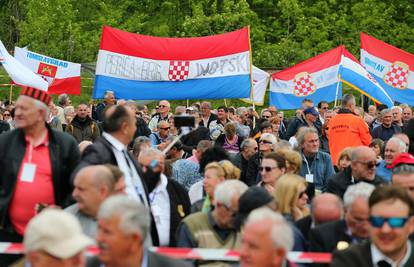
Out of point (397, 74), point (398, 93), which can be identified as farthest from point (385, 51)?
point (398, 93)

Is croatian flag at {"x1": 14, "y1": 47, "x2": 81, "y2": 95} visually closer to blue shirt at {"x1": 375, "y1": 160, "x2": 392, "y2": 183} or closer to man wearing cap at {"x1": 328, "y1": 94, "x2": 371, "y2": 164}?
man wearing cap at {"x1": 328, "y1": 94, "x2": 371, "y2": 164}

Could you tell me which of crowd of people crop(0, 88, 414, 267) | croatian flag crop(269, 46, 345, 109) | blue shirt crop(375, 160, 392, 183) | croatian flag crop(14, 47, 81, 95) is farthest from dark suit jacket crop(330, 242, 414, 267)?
croatian flag crop(14, 47, 81, 95)

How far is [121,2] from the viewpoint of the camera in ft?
154

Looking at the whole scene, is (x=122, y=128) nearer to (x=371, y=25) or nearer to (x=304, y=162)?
(x=304, y=162)

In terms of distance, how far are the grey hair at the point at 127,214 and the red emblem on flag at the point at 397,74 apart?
17553 mm

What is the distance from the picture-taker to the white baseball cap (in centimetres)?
557

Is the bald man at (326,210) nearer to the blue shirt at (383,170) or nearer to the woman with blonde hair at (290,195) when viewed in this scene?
the woman with blonde hair at (290,195)

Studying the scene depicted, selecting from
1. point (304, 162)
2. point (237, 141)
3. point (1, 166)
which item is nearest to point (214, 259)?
point (1, 166)

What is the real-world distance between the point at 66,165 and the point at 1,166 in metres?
0.52

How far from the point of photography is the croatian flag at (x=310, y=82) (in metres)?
22.1

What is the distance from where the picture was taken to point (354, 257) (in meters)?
6.93

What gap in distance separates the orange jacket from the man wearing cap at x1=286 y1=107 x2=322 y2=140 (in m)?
2.48

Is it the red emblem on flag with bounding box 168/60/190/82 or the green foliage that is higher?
the green foliage

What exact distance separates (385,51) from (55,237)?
18919 mm
